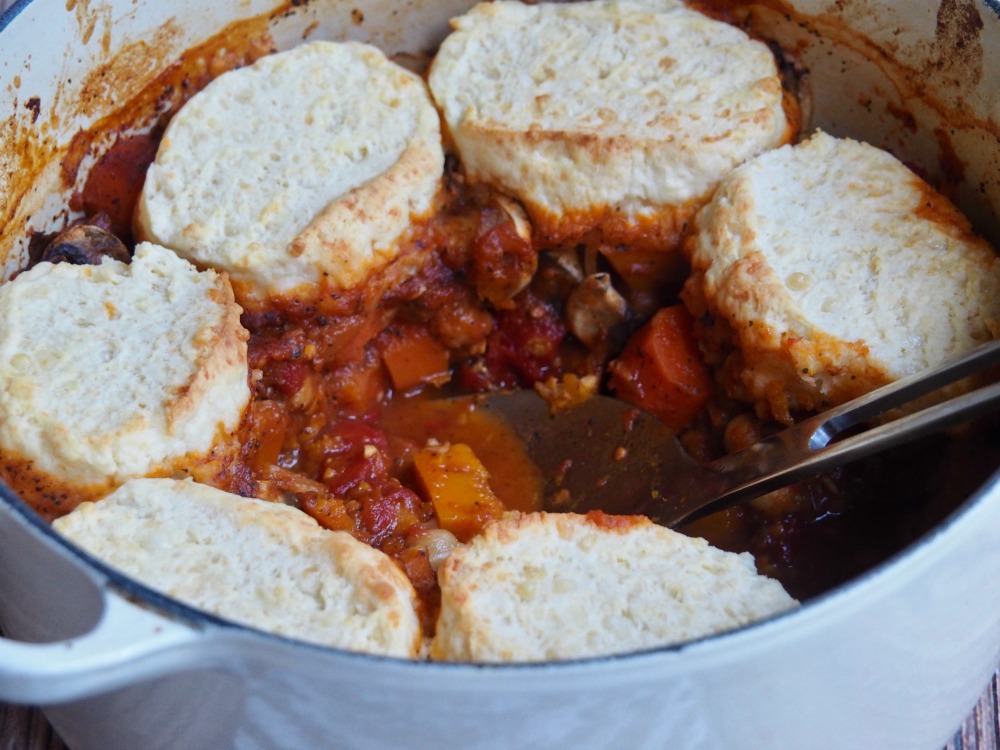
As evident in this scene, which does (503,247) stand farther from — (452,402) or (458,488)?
(458,488)

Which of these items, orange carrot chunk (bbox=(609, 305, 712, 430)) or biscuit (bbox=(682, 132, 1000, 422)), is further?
orange carrot chunk (bbox=(609, 305, 712, 430))

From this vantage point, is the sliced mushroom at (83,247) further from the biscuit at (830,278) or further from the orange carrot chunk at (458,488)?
the biscuit at (830,278)

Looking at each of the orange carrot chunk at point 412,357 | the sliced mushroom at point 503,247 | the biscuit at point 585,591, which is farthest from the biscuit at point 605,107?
the biscuit at point 585,591

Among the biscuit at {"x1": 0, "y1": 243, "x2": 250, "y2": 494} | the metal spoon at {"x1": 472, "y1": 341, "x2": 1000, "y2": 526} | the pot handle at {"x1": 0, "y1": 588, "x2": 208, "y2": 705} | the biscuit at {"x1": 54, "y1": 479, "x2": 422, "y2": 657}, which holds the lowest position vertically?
the metal spoon at {"x1": 472, "y1": 341, "x2": 1000, "y2": 526}

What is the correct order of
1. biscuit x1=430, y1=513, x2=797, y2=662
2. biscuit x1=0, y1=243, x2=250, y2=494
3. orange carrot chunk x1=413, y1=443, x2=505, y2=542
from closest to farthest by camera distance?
biscuit x1=430, y1=513, x2=797, y2=662, biscuit x1=0, y1=243, x2=250, y2=494, orange carrot chunk x1=413, y1=443, x2=505, y2=542

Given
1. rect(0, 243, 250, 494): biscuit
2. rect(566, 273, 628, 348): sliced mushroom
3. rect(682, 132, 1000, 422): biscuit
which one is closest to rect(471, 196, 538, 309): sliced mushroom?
rect(566, 273, 628, 348): sliced mushroom

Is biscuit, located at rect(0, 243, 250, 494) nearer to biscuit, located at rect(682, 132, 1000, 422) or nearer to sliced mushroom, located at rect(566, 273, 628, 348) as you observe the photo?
sliced mushroom, located at rect(566, 273, 628, 348)

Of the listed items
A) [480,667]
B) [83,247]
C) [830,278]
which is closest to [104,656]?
[480,667]
